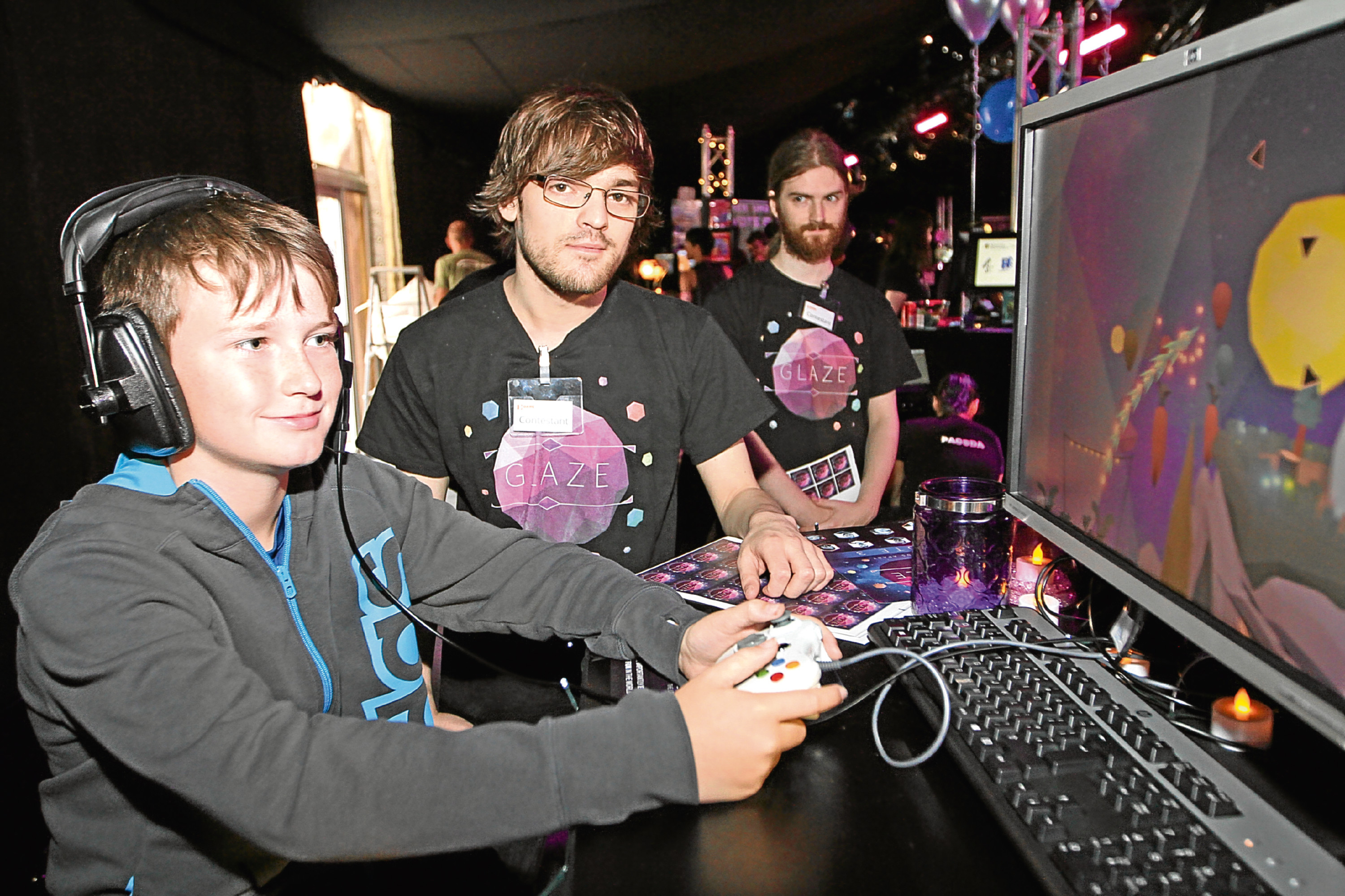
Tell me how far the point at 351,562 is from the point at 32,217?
2401mm

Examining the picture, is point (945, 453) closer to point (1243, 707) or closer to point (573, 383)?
point (573, 383)

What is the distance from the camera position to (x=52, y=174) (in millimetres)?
2703

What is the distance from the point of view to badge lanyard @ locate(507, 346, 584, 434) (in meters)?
1.58

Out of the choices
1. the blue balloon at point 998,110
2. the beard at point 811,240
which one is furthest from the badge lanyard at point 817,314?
the blue balloon at point 998,110

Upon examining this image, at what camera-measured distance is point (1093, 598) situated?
3.64ft

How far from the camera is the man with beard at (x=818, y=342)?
2.43 meters

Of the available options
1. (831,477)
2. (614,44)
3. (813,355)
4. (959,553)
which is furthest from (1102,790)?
(614,44)

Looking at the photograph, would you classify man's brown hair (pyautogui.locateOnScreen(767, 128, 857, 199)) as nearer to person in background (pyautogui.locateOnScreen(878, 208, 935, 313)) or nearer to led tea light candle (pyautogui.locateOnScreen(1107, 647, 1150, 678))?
led tea light candle (pyautogui.locateOnScreen(1107, 647, 1150, 678))

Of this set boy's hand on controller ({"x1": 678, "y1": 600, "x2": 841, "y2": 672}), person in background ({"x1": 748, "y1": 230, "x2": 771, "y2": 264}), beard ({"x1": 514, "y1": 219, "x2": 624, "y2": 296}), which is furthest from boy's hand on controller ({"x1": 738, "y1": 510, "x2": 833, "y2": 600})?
person in background ({"x1": 748, "y1": 230, "x2": 771, "y2": 264})

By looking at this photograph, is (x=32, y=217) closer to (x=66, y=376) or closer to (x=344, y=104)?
(x=66, y=376)

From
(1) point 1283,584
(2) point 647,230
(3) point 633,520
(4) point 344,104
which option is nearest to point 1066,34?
(4) point 344,104

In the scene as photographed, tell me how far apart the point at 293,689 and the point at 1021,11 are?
6061 millimetres

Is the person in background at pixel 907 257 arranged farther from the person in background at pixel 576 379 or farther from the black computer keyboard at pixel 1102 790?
the black computer keyboard at pixel 1102 790

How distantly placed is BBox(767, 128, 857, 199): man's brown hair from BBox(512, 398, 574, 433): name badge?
1.36 meters
